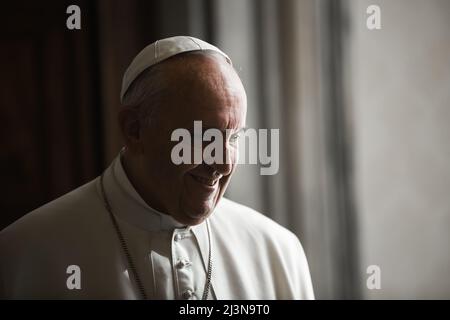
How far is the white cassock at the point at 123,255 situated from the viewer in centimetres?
144

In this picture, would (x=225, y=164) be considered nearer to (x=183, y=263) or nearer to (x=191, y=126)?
(x=191, y=126)

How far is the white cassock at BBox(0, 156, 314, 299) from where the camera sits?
1.44 m

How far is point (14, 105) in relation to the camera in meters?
1.63

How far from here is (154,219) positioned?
4.90 feet

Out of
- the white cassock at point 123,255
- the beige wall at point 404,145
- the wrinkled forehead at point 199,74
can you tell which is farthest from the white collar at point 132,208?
the beige wall at point 404,145

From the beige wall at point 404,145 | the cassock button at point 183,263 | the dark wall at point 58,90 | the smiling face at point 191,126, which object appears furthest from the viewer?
the beige wall at point 404,145

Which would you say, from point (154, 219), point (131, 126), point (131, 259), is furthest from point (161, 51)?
point (131, 259)

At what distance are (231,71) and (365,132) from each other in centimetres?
65

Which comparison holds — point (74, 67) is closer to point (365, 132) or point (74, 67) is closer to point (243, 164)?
point (243, 164)

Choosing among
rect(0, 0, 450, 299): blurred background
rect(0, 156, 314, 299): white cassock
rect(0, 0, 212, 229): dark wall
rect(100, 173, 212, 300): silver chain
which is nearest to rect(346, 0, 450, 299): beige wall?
rect(0, 0, 450, 299): blurred background

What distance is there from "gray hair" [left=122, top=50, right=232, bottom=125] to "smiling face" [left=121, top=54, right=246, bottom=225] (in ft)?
0.04

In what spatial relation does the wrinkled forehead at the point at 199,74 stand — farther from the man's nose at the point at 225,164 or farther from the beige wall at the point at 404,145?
the beige wall at the point at 404,145

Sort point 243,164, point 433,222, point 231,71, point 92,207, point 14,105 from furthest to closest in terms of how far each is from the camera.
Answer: point 433,222 → point 243,164 → point 14,105 → point 92,207 → point 231,71
